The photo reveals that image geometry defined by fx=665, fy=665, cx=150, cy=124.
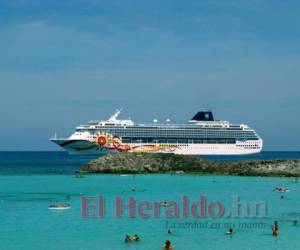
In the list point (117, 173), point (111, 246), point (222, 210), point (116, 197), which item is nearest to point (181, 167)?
point (117, 173)

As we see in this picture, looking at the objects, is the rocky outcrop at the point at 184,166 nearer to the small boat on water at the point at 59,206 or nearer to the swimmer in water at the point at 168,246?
the small boat on water at the point at 59,206

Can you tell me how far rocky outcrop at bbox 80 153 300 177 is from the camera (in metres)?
71.4

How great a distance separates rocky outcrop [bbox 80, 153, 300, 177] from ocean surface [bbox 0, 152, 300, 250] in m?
11.9

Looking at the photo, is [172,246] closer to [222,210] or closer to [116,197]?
[222,210]

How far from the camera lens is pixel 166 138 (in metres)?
124

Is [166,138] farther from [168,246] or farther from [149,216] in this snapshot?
[168,246]

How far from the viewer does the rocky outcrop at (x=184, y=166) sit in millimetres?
71438

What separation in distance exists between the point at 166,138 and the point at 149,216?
8856 centimetres

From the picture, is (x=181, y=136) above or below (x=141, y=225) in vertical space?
above

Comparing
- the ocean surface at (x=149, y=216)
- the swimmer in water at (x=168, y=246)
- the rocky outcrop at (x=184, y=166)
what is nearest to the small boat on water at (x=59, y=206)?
the ocean surface at (x=149, y=216)

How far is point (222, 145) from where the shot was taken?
130m

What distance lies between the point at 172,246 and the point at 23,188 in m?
30.3

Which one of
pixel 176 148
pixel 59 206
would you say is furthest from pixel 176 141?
pixel 59 206

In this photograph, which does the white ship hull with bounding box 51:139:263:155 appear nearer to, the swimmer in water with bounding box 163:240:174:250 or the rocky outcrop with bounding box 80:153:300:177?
the rocky outcrop with bounding box 80:153:300:177
